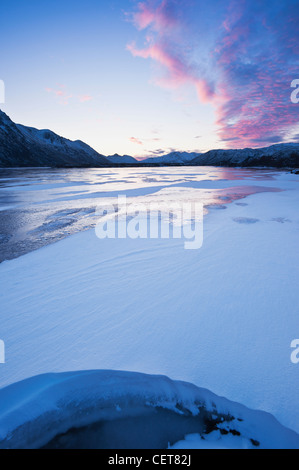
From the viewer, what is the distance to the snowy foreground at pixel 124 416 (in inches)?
52.4

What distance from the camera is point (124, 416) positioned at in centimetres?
147

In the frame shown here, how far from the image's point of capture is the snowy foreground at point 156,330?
4.93 feet

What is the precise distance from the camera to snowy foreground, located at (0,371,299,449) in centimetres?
133

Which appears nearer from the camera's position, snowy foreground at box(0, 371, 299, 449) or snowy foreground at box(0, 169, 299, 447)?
snowy foreground at box(0, 371, 299, 449)

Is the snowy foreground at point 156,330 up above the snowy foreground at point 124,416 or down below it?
above

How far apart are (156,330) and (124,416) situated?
2.49 ft

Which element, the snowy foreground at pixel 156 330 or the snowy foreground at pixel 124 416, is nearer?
the snowy foreground at pixel 124 416

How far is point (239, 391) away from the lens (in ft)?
5.11

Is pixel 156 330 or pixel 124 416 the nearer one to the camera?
pixel 124 416

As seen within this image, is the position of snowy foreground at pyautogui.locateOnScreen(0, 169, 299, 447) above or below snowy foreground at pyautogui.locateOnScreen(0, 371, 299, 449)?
above
